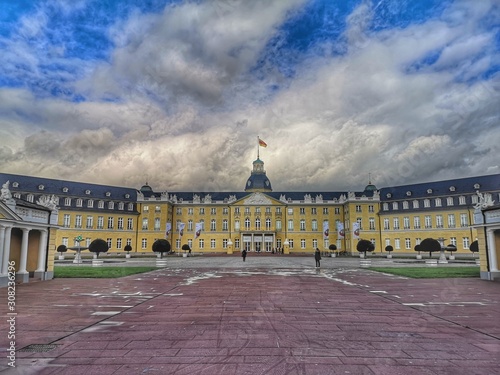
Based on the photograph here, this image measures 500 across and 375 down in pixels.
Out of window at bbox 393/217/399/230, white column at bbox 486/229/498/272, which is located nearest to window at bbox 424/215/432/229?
window at bbox 393/217/399/230

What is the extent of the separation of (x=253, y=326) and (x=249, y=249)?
71176 millimetres

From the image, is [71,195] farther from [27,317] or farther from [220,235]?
[27,317]

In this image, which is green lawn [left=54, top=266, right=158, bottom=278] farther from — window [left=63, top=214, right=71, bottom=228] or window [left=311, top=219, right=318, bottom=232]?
window [left=311, top=219, right=318, bottom=232]

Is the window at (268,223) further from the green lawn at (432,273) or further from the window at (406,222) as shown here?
the green lawn at (432,273)

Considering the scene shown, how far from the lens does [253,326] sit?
28.7ft

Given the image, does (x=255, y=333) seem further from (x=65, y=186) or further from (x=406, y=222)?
(x=65, y=186)

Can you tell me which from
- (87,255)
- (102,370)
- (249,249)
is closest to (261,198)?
(249,249)

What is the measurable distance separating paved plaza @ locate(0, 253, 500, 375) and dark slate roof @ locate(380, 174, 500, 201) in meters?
→ 57.4

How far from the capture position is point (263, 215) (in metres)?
80.9

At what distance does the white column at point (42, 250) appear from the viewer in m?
20.1

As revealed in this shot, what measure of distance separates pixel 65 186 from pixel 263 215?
42.3 metres

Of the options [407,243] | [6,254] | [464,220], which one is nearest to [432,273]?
[6,254]

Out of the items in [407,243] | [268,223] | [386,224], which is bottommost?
[407,243]

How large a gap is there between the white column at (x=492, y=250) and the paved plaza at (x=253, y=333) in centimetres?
867
